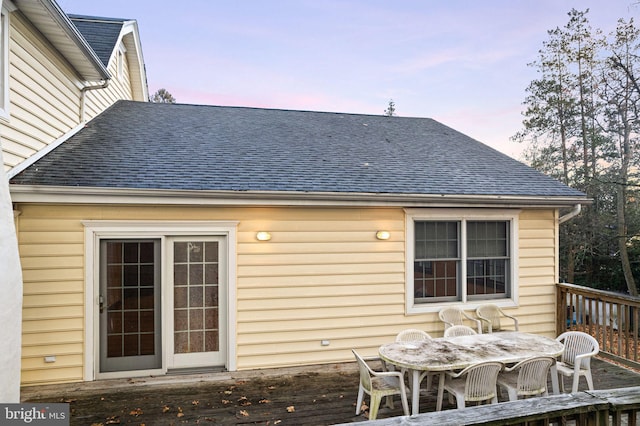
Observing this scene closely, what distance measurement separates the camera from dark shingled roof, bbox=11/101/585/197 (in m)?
5.05

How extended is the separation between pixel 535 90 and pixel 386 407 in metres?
14.3

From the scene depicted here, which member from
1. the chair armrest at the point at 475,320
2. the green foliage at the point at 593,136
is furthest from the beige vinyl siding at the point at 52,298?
the green foliage at the point at 593,136

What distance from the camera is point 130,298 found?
495 cm

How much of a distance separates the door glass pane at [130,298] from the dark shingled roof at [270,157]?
3.03ft

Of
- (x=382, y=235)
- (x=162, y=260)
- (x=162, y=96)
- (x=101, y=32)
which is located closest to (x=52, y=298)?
(x=162, y=260)

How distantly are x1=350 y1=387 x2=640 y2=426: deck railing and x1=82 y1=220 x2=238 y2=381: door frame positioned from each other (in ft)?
12.9

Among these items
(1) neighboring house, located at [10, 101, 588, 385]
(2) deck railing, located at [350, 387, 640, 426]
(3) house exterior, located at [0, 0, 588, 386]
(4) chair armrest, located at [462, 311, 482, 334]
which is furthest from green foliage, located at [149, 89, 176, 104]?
(2) deck railing, located at [350, 387, 640, 426]

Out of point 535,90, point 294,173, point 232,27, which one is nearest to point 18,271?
point 294,173

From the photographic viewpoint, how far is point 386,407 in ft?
A: 13.3

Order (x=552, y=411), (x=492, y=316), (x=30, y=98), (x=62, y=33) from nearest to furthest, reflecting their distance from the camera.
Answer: (x=552, y=411), (x=30, y=98), (x=62, y=33), (x=492, y=316)

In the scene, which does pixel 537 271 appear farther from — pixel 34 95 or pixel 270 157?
pixel 34 95

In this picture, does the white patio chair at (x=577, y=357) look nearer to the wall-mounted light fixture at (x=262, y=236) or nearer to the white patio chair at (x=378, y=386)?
the white patio chair at (x=378, y=386)

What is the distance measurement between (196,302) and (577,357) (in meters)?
4.51

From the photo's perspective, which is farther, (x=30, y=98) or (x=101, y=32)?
(x=101, y=32)
